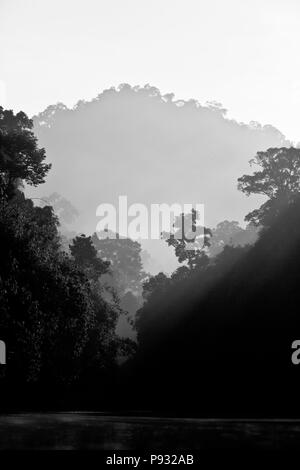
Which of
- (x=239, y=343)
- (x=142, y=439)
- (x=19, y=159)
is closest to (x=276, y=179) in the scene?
(x=239, y=343)

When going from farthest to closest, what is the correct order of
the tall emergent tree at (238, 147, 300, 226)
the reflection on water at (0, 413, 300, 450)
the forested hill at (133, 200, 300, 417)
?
1. the tall emergent tree at (238, 147, 300, 226)
2. the forested hill at (133, 200, 300, 417)
3. the reflection on water at (0, 413, 300, 450)

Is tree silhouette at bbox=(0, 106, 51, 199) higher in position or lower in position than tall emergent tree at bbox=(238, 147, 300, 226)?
lower

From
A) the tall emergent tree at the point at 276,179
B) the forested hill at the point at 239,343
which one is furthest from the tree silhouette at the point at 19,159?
the tall emergent tree at the point at 276,179

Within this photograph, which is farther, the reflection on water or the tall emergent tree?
the tall emergent tree

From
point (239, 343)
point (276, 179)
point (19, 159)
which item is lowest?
point (239, 343)

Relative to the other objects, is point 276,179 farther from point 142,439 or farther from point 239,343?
point 142,439

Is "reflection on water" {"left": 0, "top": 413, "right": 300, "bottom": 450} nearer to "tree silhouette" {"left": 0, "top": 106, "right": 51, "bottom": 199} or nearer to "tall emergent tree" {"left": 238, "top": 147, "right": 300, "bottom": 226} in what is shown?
"tree silhouette" {"left": 0, "top": 106, "right": 51, "bottom": 199}

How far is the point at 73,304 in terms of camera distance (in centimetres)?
3444

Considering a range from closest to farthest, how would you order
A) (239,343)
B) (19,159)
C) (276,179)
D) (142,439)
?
(142,439)
(19,159)
(239,343)
(276,179)

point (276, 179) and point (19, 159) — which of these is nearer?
point (19, 159)

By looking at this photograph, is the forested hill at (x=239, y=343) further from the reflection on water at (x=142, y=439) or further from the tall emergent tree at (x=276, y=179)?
the reflection on water at (x=142, y=439)

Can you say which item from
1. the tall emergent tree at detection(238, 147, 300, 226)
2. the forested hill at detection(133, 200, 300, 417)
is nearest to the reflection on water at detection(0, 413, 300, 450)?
the forested hill at detection(133, 200, 300, 417)
